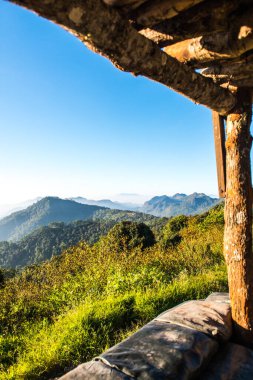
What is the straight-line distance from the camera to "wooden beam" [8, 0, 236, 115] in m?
1.25

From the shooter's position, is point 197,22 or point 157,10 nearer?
point 157,10

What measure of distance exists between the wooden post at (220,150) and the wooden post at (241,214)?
1.00ft

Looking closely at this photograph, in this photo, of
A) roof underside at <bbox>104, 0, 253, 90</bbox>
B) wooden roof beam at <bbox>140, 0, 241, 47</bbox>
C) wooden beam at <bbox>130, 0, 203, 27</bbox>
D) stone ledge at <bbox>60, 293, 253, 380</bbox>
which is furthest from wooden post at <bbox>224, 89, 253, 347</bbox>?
wooden beam at <bbox>130, 0, 203, 27</bbox>

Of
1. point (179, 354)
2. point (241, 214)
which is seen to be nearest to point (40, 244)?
point (241, 214)

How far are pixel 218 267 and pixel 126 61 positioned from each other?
674cm

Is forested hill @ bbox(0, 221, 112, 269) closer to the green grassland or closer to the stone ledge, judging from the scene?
the green grassland

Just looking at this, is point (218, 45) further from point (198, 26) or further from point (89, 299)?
point (89, 299)

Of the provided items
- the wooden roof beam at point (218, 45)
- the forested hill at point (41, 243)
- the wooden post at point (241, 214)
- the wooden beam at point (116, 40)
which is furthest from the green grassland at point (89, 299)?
the forested hill at point (41, 243)

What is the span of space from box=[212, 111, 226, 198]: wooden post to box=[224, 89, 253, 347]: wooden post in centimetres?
30

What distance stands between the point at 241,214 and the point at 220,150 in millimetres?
807

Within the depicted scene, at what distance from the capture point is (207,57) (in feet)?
6.95

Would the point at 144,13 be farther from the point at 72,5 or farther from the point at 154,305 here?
the point at 154,305

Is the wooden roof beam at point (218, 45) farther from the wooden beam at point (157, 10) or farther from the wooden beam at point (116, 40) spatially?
the wooden beam at point (157, 10)

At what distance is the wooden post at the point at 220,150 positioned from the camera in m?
3.41
